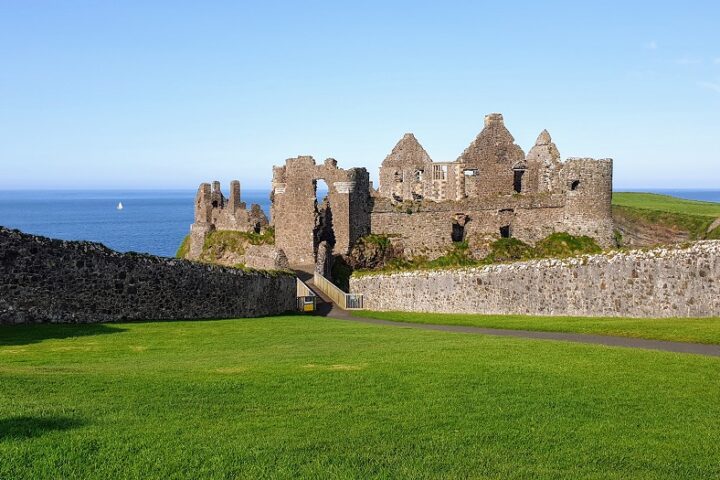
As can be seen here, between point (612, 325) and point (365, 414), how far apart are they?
11.2 metres

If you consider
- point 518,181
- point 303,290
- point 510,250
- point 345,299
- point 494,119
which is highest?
point 494,119

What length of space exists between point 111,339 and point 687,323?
537 inches

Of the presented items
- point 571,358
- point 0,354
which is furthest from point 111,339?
point 571,358

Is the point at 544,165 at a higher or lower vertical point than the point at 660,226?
higher

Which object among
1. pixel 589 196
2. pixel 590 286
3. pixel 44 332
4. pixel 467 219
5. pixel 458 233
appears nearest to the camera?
pixel 44 332

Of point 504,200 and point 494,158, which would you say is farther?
point 494,158

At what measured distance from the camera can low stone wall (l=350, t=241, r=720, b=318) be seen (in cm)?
2058

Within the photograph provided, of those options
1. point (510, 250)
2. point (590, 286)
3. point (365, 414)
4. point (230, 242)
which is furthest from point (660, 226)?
point (365, 414)

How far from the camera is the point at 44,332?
1986 cm

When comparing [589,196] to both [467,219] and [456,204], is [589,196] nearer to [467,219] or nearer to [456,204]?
[467,219]

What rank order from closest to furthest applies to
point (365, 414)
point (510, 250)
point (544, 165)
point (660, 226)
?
point (365, 414) → point (510, 250) → point (544, 165) → point (660, 226)

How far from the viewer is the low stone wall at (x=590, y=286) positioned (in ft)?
67.5

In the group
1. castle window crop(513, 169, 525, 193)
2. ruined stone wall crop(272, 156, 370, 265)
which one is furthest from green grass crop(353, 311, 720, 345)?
castle window crop(513, 169, 525, 193)

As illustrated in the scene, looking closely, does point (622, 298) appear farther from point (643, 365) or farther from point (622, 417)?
point (622, 417)
